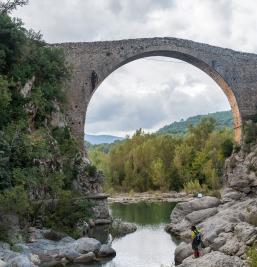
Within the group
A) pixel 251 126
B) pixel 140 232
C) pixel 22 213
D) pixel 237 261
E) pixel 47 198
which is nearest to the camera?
pixel 237 261

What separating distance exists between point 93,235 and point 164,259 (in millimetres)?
3309

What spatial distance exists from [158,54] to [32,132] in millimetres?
7654

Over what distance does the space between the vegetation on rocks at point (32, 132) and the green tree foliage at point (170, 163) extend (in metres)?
19.4

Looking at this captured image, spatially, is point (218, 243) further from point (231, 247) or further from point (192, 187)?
point (192, 187)

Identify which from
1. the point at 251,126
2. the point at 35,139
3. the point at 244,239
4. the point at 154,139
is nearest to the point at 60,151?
the point at 35,139

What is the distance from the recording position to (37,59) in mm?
17172

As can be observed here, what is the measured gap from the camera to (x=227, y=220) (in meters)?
13.4

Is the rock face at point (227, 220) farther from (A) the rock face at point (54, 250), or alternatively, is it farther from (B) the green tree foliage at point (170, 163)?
(B) the green tree foliage at point (170, 163)

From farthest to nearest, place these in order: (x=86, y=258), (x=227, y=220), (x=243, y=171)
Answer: (x=243, y=171)
(x=227, y=220)
(x=86, y=258)

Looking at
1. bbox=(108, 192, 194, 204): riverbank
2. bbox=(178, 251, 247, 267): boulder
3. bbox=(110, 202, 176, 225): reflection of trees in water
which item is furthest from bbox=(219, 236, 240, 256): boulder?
bbox=(108, 192, 194, 204): riverbank

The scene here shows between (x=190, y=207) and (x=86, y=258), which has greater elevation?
(x=190, y=207)

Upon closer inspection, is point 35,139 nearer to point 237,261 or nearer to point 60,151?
point 60,151

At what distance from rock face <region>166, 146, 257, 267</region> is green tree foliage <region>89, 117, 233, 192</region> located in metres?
14.3

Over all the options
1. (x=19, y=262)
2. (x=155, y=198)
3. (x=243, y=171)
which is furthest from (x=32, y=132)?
(x=155, y=198)
